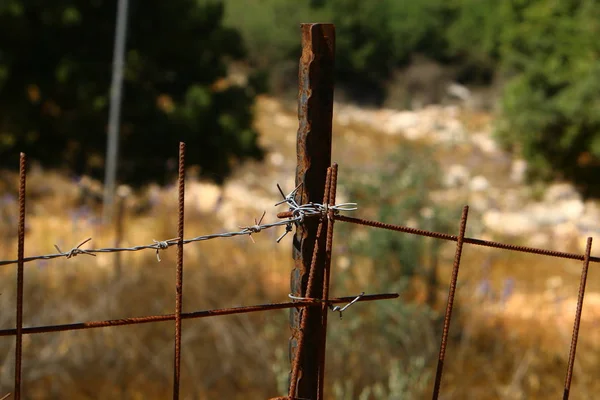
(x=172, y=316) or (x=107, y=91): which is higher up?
(x=107, y=91)

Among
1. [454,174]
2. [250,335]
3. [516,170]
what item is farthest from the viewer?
[516,170]

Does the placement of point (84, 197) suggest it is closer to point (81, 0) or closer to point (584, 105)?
point (81, 0)

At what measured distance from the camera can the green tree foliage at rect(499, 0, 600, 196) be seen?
9.08 meters

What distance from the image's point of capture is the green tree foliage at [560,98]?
9078mm

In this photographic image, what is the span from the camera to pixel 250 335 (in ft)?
12.9

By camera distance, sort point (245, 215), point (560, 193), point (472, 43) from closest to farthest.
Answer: point (245, 215)
point (560, 193)
point (472, 43)

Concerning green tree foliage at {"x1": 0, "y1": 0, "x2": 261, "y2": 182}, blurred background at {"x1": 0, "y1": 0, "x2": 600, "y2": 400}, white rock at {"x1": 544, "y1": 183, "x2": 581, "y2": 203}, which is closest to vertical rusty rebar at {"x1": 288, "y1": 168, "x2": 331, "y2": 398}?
blurred background at {"x1": 0, "y1": 0, "x2": 600, "y2": 400}

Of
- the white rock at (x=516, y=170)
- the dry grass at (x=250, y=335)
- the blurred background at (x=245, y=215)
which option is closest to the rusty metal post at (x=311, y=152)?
the dry grass at (x=250, y=335)

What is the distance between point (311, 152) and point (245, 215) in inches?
267

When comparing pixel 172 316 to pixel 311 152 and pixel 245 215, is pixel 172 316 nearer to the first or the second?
pixel 311 152

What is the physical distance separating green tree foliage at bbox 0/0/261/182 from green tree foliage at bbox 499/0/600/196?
3.54 metres

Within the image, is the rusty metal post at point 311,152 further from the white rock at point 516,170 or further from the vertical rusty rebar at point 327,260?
the white rock at point 516,170

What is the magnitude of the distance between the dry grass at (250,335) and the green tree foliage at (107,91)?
268cm

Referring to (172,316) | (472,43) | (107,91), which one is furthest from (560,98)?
(472,43)
